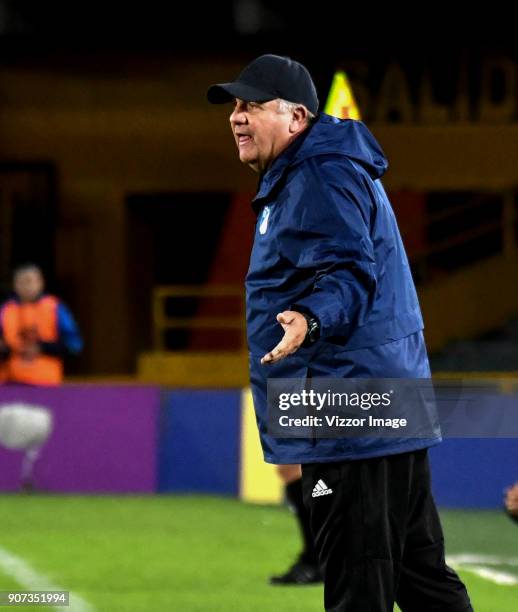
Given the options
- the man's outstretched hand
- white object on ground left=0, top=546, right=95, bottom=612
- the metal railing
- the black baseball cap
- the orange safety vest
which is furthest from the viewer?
the metal railing

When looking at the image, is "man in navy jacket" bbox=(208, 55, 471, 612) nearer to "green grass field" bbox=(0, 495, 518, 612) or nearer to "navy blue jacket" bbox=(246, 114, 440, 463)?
"navy blue jacket" bbox=(246, 114, 440, 463)

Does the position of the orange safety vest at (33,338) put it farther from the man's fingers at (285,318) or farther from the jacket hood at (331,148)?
the man's fingers at (285,318)

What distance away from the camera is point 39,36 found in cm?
1941

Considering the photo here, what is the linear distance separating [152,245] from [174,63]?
2981 millimetres

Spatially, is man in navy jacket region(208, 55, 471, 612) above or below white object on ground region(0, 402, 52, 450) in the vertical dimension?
above

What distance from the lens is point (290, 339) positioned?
3.65m

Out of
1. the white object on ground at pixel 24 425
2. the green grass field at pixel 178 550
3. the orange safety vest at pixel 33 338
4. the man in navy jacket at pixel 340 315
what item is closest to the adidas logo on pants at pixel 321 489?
the man in navy jacket at pixel 340 315

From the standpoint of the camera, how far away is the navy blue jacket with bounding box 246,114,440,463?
12.4 feet

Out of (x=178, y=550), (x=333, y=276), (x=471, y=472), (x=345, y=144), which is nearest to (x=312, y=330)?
(x=333, y=276)

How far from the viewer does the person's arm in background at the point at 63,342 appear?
39.7 ft

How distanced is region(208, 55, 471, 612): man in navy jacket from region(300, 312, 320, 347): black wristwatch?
0.07 ft

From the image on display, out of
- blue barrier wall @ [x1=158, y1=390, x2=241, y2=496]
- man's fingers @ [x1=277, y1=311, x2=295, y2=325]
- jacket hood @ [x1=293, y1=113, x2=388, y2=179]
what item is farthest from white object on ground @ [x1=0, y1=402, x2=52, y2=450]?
man's fingers @ [x1=277, y1=311, x2=295, y2=325]

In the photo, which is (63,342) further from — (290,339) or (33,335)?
(290,339)

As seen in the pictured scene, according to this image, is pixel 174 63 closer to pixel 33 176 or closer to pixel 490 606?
pixel 33 176
